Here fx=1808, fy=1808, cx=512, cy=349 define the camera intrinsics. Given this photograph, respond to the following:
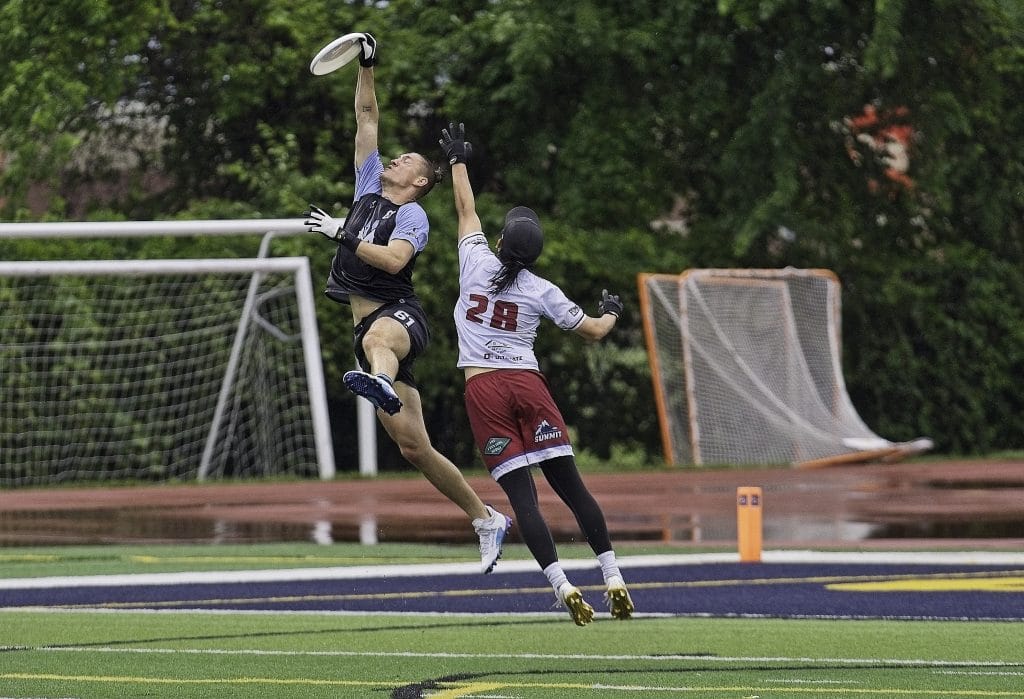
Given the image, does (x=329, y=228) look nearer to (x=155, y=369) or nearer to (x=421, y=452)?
(x=421, y=452)

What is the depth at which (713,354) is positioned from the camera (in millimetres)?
22328

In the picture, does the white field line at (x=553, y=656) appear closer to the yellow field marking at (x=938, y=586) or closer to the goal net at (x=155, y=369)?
the yellow field marking at (x=938, y=586)

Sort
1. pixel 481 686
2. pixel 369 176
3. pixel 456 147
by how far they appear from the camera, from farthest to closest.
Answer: pixel 369 176 < pixel 456 147 < pixel 481 686

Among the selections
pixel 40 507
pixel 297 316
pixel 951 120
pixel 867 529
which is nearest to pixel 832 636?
pixel 867 529

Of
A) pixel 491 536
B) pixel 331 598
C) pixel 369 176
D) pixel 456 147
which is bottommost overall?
pixel 331 598

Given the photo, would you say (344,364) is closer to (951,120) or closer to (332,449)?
(332,449)

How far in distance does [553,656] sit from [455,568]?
4157 mm

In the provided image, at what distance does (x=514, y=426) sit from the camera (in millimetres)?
8570

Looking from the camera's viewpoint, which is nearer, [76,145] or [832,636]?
[832,636]

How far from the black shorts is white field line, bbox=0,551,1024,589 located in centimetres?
249

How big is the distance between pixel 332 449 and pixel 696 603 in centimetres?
1234

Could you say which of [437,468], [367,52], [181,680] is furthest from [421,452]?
[181,680]

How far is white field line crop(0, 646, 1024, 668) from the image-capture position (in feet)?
25.5

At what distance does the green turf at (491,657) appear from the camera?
6957 millimetres
